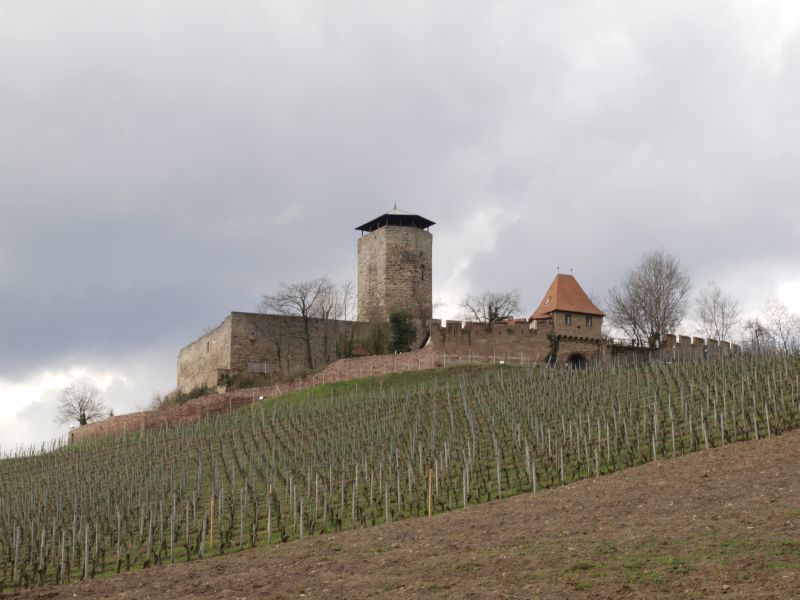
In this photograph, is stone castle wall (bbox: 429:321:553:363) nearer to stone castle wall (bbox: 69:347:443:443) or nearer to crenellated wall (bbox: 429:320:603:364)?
crenellated wall (bbox: 429:320:603:364)

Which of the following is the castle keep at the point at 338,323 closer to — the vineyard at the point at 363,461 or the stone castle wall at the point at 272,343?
the stone castle wall at the point at 272,343

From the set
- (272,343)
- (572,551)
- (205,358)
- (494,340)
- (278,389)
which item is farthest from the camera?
(205,358)

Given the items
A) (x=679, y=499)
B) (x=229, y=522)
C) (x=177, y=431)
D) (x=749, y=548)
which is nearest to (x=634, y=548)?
(x=749, y=548)

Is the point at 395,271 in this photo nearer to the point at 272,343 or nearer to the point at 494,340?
the point at 272,343

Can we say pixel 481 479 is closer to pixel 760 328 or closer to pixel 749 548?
pixel 749 548

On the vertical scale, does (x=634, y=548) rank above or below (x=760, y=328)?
below

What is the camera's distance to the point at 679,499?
12648 mm

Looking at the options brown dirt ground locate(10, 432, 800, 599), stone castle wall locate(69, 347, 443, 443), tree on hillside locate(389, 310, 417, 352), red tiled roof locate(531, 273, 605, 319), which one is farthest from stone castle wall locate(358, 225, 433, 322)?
brown dirt ground locate(10, 432, 800, 599)

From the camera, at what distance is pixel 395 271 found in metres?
47.8

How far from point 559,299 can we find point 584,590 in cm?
3311

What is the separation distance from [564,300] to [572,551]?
31.7m

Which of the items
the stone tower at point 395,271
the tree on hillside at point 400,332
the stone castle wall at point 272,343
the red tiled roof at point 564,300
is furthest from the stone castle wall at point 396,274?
the red tiled roof at point 564,300

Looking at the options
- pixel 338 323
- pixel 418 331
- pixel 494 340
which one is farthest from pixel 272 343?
pixel 494 340

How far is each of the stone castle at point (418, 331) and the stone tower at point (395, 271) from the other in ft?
0.16
